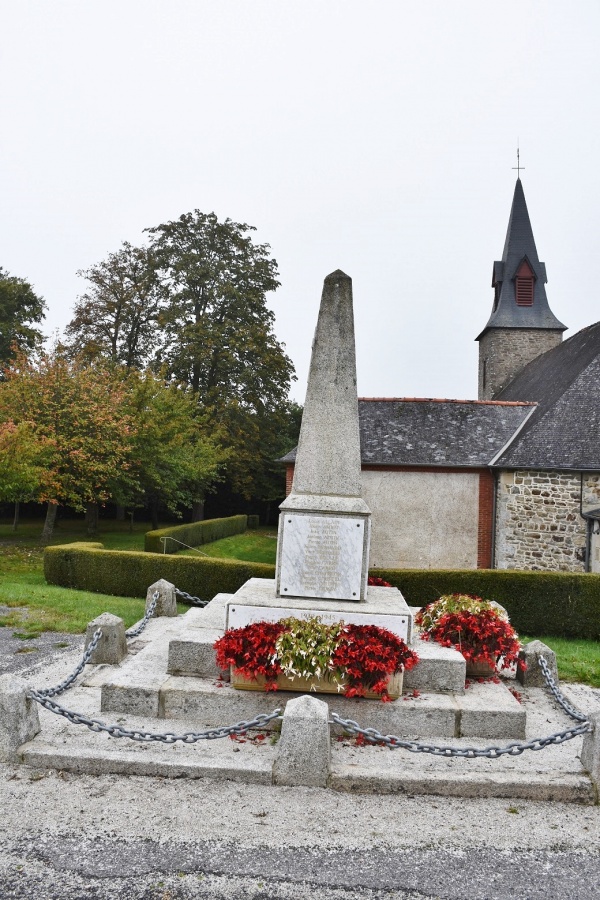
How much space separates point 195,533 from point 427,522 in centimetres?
924

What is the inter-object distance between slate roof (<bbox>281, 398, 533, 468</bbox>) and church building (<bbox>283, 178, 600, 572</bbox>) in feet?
0.10

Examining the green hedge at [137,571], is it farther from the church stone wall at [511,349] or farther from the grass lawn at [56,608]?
the church stone wall at [511,349]

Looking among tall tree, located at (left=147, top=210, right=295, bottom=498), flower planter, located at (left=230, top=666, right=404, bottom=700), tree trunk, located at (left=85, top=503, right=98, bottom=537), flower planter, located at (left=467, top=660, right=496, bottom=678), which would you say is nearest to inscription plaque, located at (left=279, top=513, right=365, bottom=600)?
flower planter, located at (left=230, top=666, right=404, bottom=700)

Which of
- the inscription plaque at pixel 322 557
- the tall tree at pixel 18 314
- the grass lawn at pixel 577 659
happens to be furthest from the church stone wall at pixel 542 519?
the tall tree at pixel 18 314

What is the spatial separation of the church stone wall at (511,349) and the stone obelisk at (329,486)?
75.0 feet

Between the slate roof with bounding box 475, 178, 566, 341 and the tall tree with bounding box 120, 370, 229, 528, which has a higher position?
the slate roof with bounding box 475, 178, 566, 341

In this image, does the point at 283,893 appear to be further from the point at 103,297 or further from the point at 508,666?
the point at 103,297

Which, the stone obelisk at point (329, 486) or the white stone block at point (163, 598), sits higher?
the stone obelisk at point (329, 486)

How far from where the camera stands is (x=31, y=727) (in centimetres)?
503

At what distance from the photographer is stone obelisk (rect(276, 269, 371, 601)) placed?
6305mm

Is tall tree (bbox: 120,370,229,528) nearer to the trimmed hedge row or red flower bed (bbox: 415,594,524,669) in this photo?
the trimmed hedge row

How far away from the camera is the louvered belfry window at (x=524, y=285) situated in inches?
1146

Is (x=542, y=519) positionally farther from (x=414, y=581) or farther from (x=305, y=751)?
(x=305, y=751)

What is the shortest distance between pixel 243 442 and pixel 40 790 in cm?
2449
